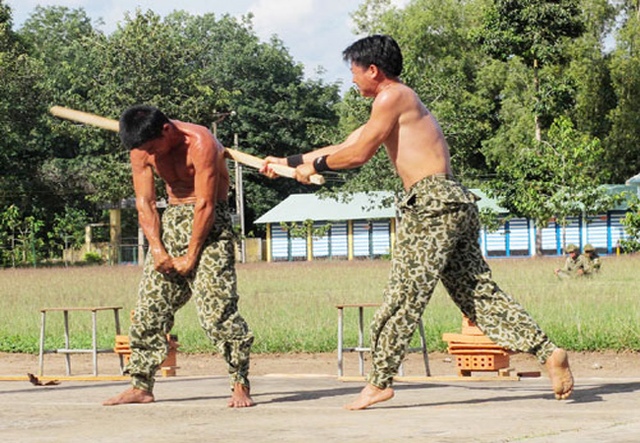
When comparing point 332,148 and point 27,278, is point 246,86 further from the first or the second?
point 332,148

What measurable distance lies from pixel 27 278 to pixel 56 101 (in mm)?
26709

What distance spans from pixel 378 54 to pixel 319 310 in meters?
12.9

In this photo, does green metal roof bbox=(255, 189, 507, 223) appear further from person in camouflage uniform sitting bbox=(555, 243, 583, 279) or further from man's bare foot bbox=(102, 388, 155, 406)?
man's bare foot bbox=(102, 388, 155, 406)

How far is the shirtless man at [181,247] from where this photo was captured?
25.3ft

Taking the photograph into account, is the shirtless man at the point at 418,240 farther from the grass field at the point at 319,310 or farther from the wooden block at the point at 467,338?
the grass field at the point at 319,310

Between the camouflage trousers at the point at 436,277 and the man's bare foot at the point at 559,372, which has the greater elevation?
the camouflage trousers at the point at 436,277

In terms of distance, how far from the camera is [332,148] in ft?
25.7

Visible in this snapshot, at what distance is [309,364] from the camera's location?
45.9 feet

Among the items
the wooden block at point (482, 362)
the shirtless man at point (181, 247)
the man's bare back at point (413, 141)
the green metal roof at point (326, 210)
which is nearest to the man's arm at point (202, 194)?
the shirtless man at point (181, 247)

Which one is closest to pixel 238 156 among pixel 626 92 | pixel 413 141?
pixel 413 141

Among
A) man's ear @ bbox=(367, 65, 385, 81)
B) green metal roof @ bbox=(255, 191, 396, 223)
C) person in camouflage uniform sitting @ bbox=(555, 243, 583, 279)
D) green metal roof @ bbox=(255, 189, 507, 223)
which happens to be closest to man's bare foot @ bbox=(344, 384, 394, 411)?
man's ear @ bbox=(367, 65, 385, 81)

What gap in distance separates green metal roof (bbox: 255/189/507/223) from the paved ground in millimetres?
50848

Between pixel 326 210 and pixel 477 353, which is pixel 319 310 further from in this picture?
pixel 326 210

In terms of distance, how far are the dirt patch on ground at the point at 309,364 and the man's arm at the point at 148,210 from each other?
498 centimetres
